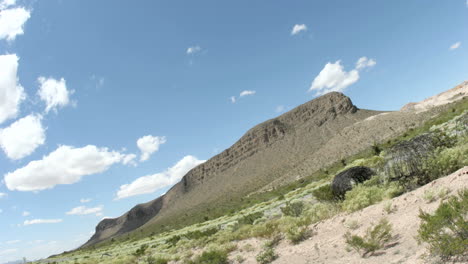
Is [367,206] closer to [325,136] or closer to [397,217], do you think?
[397,217]

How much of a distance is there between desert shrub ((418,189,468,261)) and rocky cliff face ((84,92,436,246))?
53479 mm

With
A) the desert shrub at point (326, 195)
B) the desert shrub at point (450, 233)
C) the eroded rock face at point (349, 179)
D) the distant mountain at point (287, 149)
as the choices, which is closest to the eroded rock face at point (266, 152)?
the distant mountain at point (287, 149)

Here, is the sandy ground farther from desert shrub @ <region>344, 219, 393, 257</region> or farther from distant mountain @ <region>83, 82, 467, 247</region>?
distant mountain @ <region>83, 82, 467, 247</region>

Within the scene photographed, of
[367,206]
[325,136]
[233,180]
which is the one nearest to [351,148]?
[325,136]

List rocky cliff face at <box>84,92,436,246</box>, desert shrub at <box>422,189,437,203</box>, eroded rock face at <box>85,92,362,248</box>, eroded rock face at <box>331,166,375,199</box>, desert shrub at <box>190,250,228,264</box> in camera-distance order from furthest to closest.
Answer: eroded rock face at <box>85,92,362,248</box> < rocky cliff face at <box>84,92,436,246</box> < eroded rock face at <box>331,166,375,199</box> < desert shrub at <box>190,250,228,264</box> < desert shrub at <box>422,189,437,203</box>

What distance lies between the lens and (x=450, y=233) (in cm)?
565

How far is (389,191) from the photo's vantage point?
10227 mm

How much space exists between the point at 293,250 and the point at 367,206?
10.1ft

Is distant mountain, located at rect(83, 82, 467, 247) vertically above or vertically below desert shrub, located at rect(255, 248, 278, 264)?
above

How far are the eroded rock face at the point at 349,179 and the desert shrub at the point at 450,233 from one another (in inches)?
286

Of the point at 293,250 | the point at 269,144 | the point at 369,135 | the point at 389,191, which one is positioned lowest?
the point at 293,250

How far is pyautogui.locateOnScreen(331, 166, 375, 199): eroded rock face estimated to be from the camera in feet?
44.4

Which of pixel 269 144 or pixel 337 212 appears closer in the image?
pixel 337 212

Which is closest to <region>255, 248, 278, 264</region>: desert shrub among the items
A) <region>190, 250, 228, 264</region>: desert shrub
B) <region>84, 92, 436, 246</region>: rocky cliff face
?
<region>190, 250, 228, 264</region>: desert shrub
